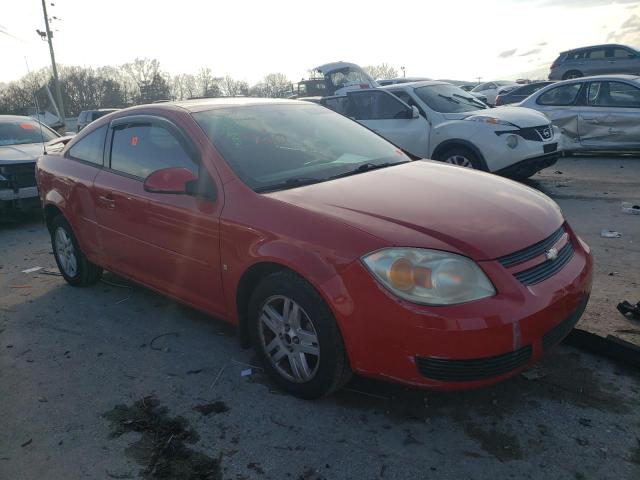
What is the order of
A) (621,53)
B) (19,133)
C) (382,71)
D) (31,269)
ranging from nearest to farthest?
(31,269) → (19,133) → (621,53) → (382,71)

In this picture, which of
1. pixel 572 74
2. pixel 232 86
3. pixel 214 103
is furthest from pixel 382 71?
pixel 214 103

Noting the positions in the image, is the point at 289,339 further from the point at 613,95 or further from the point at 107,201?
the point at 613,95

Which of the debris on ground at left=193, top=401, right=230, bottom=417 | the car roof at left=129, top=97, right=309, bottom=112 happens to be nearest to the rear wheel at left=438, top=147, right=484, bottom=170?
the car roof at left=129, top=97, right=309, bottom=112

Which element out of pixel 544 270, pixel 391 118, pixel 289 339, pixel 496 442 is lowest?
pixel 496 442

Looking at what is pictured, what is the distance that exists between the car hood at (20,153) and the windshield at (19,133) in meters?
0.24

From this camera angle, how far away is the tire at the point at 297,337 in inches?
106

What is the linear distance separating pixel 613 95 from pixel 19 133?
10620mm

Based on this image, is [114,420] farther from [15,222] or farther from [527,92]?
[527,92]

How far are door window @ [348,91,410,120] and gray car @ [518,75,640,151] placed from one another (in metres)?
3.41

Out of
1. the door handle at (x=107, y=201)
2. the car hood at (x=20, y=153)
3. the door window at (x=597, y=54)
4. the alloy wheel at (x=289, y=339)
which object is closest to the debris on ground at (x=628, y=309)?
the alloy wheel at (x=289, y=339)

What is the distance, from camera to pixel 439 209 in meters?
2.85

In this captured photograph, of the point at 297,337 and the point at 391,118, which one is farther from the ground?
the point at 391,118

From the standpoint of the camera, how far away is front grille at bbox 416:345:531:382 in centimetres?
243

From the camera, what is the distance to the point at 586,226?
19.5 ft
